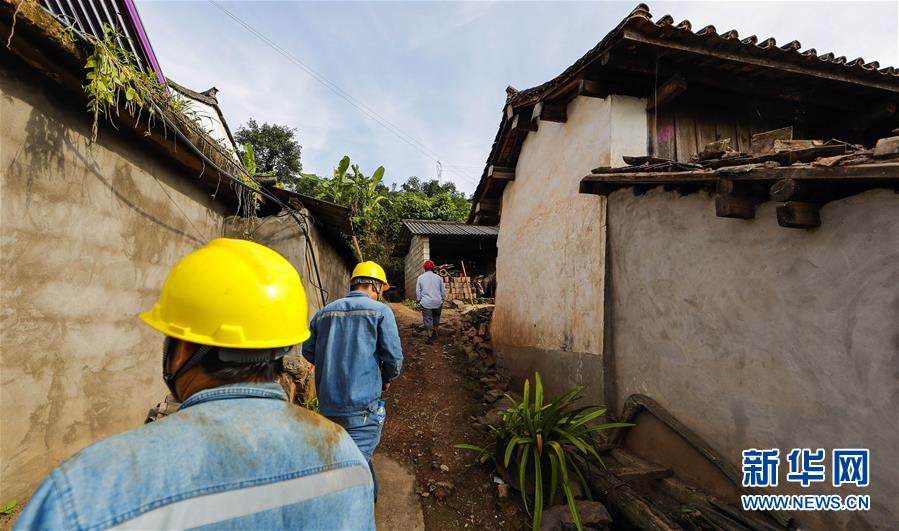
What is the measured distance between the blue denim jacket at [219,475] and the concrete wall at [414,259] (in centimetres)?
1460

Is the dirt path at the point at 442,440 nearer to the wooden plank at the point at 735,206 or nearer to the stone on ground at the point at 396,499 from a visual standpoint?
the stone on ground at the point at 396,499

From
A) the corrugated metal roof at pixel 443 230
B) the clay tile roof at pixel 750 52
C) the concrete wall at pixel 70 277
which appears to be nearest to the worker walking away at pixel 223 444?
the concrete wall at pixel 70 277

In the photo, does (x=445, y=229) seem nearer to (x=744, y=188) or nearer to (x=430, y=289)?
(x=430, y=289)

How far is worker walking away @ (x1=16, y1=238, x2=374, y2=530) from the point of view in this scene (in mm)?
736

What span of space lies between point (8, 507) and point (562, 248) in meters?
5.52

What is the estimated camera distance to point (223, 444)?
34.3 inches

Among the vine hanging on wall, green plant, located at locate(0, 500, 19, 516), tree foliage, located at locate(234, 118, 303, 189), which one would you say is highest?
tree foliage, located at locate(234, 118, 303, 189)

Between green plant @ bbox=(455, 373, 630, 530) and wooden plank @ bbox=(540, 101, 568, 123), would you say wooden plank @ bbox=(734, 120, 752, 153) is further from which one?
green plant @ bbox=(455, 373, 630, 530)

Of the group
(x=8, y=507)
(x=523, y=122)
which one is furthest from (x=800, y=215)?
(x=8, y=507)

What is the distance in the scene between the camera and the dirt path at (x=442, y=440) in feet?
12.1

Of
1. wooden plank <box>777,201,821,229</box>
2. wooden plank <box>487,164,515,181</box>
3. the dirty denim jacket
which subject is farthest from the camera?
the dirty denim jacket

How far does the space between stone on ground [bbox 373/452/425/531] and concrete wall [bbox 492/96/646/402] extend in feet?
7.33

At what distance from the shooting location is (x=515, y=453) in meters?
3.93

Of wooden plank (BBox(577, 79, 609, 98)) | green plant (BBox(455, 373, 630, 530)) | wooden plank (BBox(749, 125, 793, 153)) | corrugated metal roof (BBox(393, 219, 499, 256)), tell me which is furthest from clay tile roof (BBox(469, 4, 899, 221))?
corrugated metal roof (BBox(393, 219, 499, 256))
